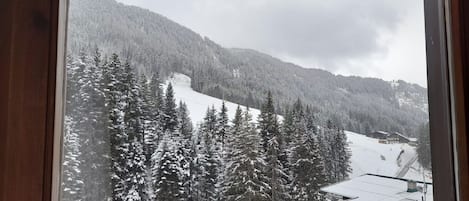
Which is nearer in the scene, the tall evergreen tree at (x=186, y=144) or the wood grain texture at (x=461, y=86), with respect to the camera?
the wood grain texture at (x=461, y=86)

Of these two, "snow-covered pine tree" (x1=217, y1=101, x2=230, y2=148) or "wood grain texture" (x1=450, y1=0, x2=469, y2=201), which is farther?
"snow-covered pine tree" (x1=217, y1=101, x2=230, y2=148)

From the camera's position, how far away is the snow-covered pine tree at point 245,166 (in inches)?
30.2

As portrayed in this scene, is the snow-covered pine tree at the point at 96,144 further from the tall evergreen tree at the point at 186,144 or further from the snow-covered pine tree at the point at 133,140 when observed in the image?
the tall evergreen tree at the point at 186,144

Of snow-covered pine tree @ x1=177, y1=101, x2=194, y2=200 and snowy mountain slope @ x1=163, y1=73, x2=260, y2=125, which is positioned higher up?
snowy mountain slope @ x1=163, y1=73, x2=260, y2=125

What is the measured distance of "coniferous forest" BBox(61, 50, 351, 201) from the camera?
752 millimetres

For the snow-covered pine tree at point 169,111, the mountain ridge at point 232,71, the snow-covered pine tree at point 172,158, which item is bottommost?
the snow-covered pine tree at point 172,158

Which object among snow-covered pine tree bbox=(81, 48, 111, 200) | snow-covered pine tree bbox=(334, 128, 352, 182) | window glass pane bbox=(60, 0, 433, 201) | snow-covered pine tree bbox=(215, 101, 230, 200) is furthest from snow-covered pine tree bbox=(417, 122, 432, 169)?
snow-covered pine tree bbox=(81, 48, 111, 200)

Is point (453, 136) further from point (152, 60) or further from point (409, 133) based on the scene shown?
point (152, 60)

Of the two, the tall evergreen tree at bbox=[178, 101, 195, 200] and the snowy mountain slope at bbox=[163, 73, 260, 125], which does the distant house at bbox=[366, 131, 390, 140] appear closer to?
the snowy mountain slope at bbox=[163, 73, 260, 125]

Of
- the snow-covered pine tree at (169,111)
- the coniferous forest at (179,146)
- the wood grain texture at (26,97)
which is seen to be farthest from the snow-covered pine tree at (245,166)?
the wood grain texture at (26,97)

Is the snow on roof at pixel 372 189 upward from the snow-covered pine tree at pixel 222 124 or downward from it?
downward

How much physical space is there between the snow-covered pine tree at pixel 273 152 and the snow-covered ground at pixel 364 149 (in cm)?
2

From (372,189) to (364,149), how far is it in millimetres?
81

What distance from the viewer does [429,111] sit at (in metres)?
0.74
